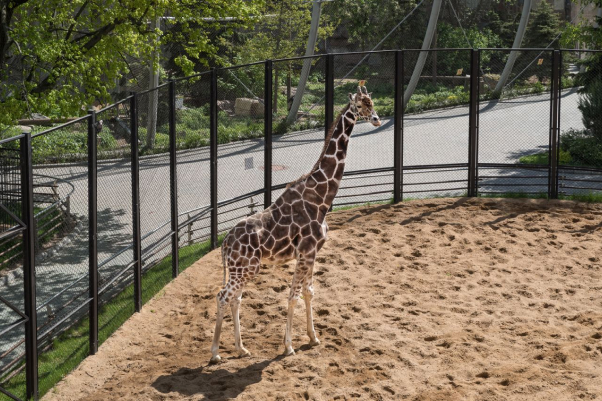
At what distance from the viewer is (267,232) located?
10945mm

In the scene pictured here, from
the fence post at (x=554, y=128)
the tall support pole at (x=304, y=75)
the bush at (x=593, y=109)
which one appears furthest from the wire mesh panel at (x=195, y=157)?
the bush at (x=593, y=109)

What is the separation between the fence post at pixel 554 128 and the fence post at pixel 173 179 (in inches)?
315

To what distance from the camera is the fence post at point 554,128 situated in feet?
57.4

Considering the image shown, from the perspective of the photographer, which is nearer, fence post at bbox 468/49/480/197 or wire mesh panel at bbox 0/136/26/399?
wire mesh panel at bbox 0/136/26/399

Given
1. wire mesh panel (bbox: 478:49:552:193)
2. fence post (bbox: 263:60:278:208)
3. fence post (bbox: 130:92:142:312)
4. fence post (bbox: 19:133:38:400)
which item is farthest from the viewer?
wire mesh panel (bbox: 478:49:552:193)

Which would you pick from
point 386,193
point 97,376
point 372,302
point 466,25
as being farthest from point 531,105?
point 466,25

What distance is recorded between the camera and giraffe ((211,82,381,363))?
35.2ft

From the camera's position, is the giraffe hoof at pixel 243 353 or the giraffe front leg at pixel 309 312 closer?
the giraffe hoof at pixel 243 353

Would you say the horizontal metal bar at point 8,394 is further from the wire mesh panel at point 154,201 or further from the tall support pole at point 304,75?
the tall support pole at point 304,75

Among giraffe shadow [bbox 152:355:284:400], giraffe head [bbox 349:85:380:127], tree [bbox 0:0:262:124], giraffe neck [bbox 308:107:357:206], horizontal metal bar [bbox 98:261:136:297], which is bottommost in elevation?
giraffe shadow [bbox 152:355:284:400]

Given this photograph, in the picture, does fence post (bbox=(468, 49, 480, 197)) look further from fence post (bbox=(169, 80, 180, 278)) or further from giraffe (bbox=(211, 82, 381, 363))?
fence post (bbox=(169, 80, 180, 278))

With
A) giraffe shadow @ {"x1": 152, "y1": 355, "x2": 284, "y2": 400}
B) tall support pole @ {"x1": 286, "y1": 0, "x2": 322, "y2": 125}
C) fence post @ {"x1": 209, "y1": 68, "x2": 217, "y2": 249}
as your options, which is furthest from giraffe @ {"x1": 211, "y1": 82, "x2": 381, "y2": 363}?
tall support pole @ {"x1": 286, "y1": 0, "x2": 322, "y2": 125}

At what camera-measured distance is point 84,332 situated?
39.0 feet

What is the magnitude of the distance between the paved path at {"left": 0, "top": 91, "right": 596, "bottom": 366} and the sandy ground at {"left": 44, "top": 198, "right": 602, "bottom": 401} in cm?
119
